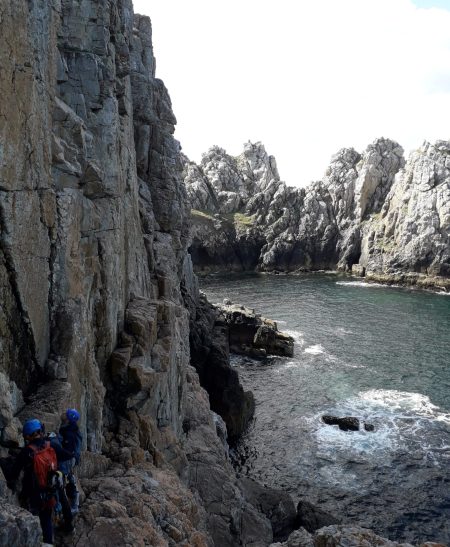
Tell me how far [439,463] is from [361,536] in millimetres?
29269

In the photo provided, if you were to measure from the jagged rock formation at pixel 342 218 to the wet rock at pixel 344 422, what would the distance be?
250 feet

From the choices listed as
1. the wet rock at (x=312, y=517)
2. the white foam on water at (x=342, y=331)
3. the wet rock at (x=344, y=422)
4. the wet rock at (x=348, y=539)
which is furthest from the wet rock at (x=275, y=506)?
the white foam on water at (x=342, y=331)

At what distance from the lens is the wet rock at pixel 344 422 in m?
46.8

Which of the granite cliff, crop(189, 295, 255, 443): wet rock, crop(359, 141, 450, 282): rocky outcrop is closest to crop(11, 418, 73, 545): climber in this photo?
the granite cliff

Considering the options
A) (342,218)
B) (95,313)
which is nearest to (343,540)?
(95,313)

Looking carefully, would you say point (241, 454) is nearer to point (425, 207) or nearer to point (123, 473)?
point (123, 473)

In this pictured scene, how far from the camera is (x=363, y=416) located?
49.0 meters

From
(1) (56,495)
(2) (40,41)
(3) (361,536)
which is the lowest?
(3) (361,536)

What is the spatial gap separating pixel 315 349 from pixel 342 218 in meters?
85.5

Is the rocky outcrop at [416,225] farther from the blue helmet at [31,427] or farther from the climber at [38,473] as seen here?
the blue helmet at [31,427]

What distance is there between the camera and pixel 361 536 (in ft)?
51.4

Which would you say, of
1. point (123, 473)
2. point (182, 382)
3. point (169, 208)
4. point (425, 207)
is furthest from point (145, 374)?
point (425, 207)

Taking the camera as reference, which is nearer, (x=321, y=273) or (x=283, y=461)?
(x=283, y=461)

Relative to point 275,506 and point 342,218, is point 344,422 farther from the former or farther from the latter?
point 342,218
